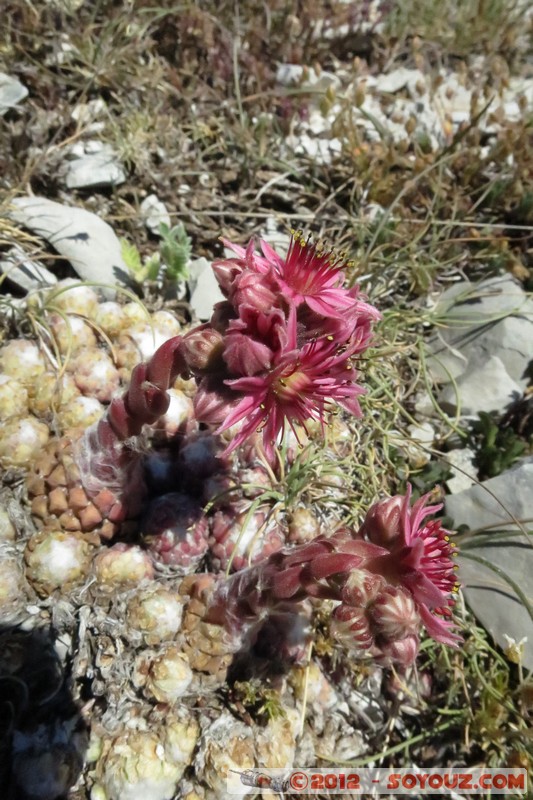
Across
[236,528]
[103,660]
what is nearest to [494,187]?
[236,528]

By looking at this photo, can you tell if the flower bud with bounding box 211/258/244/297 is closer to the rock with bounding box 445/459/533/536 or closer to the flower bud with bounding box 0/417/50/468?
the flower bud with bounding box 0/417/50/468

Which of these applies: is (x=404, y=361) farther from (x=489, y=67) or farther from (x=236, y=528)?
(x=489, y=67)

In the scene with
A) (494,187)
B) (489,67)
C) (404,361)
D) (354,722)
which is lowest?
(354,722)

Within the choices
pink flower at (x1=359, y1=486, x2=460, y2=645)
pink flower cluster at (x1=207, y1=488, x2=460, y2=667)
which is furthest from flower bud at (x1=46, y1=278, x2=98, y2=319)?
pink flower at (x1=359, y1=486, x2=460, y2=645)

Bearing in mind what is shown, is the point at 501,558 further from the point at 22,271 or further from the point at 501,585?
the point at 22,271

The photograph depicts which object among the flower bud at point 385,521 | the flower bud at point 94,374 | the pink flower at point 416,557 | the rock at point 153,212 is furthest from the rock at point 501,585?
the rock at point 153,212

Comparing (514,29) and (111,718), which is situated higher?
(514,29)
